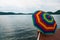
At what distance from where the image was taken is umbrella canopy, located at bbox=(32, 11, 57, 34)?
200 cm

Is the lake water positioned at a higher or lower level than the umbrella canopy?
lower

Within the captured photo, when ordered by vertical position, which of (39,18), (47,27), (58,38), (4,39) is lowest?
(4,39)

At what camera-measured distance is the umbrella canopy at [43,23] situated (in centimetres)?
200

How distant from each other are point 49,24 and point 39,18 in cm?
18

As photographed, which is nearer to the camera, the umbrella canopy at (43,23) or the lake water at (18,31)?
the umbrella canopy at (43,23)

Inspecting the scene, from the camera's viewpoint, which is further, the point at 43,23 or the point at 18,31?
the point at 18,31

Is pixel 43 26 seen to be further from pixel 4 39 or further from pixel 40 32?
pixel 4 39

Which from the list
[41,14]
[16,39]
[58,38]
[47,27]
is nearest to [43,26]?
[47,27]

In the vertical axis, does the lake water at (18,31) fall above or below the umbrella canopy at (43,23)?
below

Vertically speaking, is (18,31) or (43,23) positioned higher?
(43,23)

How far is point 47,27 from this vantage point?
2049 mm

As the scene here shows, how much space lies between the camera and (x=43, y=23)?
6.66ft

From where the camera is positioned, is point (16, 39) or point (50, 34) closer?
point (50, 34)

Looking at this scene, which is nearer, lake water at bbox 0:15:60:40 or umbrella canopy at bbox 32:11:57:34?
umbrella canopy at bbox 32:11:57:34
